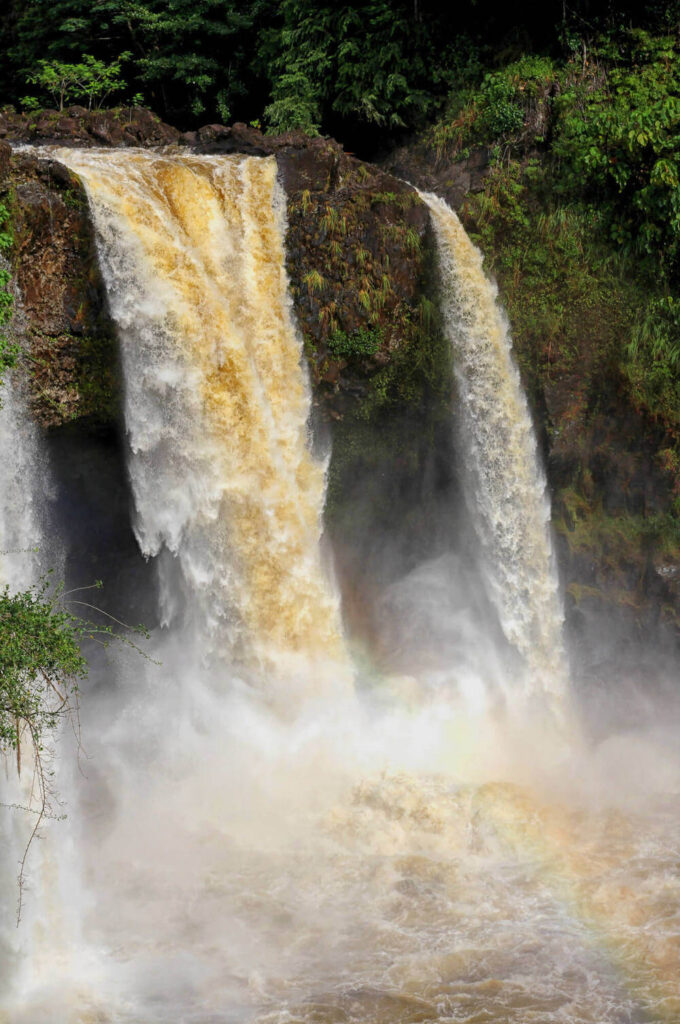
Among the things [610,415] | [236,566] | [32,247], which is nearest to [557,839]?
[236,566]

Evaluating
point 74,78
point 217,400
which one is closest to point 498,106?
point 217,400

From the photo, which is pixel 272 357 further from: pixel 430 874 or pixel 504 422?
pixel 430 874

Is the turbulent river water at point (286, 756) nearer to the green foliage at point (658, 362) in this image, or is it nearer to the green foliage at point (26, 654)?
the green foliage at point (658, 362)

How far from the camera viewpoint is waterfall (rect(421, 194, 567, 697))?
1522cm

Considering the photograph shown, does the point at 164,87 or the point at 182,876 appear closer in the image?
the point at 182,876

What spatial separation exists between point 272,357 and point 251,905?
750 centimetres

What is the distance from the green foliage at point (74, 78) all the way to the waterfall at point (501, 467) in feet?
27.2

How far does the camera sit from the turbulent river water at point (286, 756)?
10.1 meters

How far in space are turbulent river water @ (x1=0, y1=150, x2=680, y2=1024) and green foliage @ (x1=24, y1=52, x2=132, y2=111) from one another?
221 inches

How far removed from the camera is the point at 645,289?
50.9ft

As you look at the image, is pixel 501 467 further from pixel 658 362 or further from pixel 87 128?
pixel 87 128

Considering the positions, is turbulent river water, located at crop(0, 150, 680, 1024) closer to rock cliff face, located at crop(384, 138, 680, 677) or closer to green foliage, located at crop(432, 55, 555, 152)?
rock cliff face, located at crop(384, 138, 680, 677)

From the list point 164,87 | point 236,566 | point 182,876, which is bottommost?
point 182,876

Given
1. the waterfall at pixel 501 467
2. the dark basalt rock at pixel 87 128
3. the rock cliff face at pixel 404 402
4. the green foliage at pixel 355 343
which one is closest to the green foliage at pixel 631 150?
the rock cliff face at pixel 404 402
